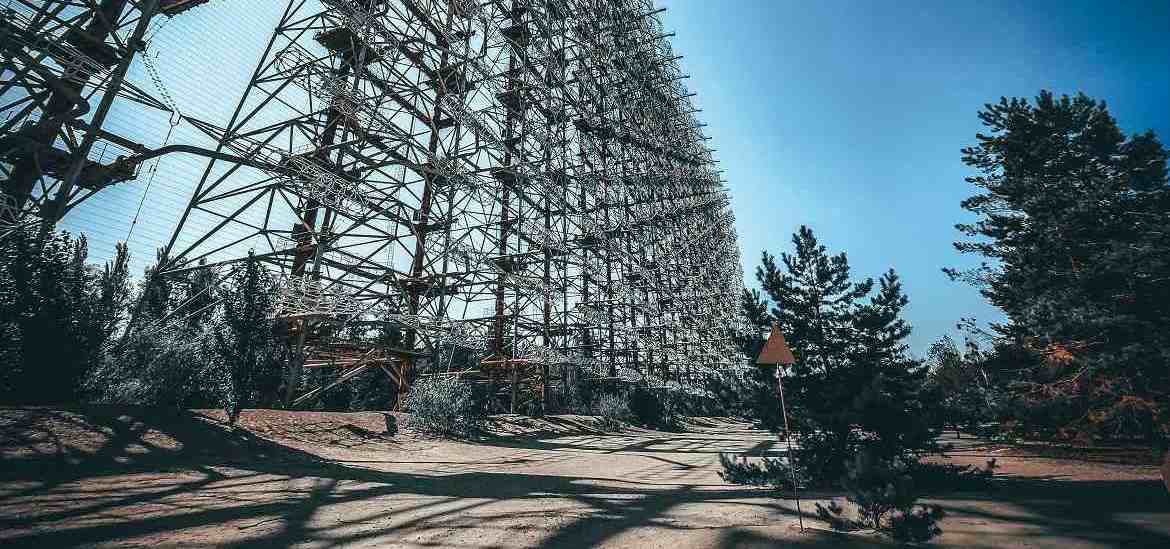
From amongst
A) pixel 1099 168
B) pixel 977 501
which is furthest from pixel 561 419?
pixel 1099 168

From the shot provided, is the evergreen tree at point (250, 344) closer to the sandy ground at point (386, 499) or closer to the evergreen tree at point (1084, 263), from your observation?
the sandy ground at point (386, 499)

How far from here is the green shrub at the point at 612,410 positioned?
1681 cm

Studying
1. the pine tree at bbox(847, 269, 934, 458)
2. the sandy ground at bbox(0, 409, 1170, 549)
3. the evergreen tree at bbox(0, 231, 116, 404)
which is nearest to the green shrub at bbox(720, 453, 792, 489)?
the sandy ground at bbox(0, 409, 1170, 549)

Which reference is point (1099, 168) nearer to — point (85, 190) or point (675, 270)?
point (675, 270)

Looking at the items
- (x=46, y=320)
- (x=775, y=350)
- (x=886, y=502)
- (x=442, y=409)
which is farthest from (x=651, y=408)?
(x=46, y=320)

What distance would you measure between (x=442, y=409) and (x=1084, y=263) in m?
14.9

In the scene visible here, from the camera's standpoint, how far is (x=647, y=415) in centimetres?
1945

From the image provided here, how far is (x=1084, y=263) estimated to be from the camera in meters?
9.09

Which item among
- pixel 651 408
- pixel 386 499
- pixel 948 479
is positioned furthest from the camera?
pixel 651 408

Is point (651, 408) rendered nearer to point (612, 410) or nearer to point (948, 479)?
point (612, 410)

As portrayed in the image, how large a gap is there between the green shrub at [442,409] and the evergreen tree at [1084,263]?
12.5 m

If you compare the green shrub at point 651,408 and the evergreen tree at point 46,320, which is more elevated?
the evergreen tree at point 46,320

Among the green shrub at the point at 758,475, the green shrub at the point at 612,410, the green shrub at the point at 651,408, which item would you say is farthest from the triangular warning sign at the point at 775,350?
the green shrub at the point at 651,408

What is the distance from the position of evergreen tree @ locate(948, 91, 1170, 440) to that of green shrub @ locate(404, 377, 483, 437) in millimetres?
12516
